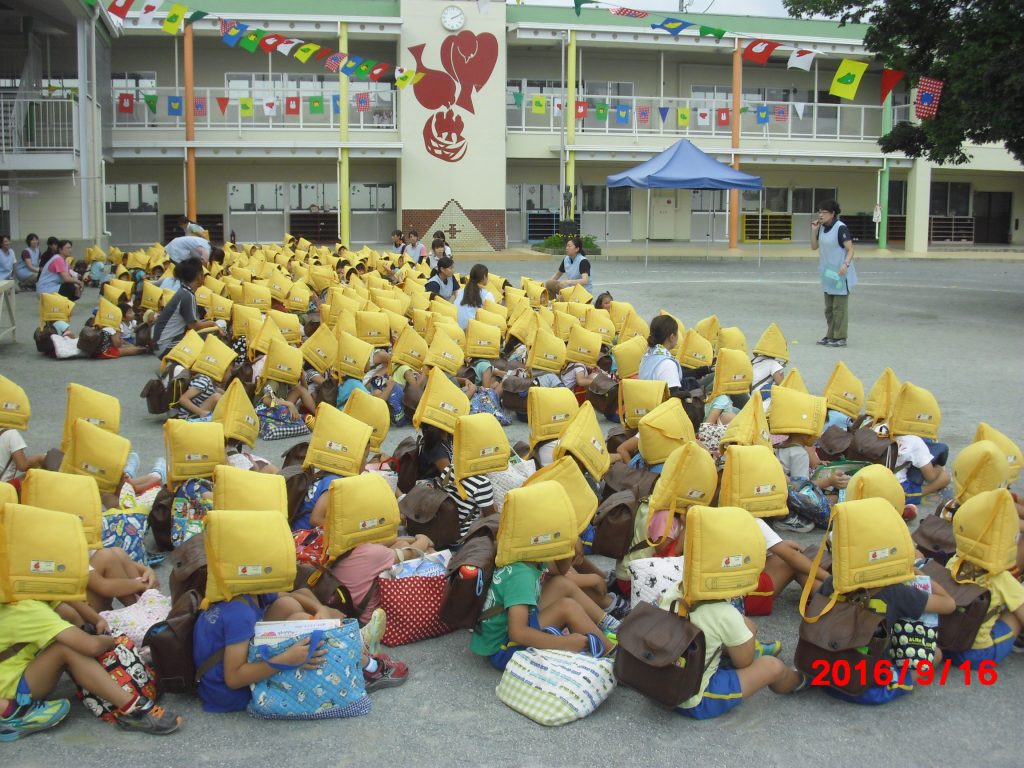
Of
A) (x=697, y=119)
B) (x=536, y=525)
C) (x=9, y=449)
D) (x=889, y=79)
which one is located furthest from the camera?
(x=697, y=119)

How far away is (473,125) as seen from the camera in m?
33.6

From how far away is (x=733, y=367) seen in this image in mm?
8805

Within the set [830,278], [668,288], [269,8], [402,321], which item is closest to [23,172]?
[269,8]

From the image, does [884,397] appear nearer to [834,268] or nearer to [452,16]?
[834,268]

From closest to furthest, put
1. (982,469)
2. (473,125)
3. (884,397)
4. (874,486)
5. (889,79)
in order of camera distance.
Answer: (874,486), (982,469), (884,397), (889,79), (473,125)

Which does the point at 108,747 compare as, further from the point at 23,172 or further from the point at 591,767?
the point at 23,172

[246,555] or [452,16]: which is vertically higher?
[452,16]

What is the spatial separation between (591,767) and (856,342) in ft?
36.8

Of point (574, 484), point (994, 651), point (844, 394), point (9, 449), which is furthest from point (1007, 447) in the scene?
point (9, 449)

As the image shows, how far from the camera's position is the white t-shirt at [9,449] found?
22.5ft

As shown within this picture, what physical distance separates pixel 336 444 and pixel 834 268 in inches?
359

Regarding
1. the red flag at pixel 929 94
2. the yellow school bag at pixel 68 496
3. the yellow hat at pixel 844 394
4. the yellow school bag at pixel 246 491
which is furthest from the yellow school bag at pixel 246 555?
the red flag at pixel 929 94

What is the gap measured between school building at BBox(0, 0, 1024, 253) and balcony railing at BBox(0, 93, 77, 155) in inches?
164

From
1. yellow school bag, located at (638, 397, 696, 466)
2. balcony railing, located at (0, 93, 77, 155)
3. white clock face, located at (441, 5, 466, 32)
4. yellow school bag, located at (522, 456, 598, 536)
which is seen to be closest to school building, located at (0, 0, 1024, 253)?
white clock face, located at (441, 5, 466, 32)
